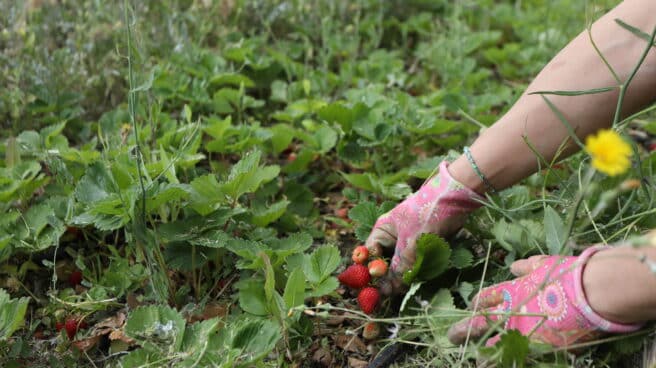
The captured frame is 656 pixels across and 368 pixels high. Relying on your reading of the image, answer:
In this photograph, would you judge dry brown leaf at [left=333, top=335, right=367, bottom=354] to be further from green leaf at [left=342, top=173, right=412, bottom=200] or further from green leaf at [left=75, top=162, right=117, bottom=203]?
green leaf at [left=75, top=162, right=117, bottom=203]

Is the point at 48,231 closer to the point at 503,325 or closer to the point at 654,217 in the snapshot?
the point at 503,325

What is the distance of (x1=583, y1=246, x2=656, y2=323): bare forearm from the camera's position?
0.98 meters

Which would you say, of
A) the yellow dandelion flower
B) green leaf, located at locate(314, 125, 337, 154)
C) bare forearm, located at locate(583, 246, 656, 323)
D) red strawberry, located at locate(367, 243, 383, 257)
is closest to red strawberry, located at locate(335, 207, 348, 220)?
green leaf, located at locate(314, 125, 337, 154)

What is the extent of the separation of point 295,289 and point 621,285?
532 millimetres

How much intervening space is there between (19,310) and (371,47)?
180 cm

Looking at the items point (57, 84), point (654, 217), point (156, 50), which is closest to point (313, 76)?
point (156, 50)

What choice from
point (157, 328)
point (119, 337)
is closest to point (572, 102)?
point (157, 328)

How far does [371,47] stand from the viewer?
8.60 feet

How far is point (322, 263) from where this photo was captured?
4.19 feet

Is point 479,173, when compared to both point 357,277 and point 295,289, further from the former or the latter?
point 295,289

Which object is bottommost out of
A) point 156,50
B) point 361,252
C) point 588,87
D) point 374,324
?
point 374,324

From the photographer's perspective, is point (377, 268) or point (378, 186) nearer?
point (377, 268)

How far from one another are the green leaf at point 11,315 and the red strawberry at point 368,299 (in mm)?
608

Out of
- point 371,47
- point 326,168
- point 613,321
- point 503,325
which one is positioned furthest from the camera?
point 371,47
